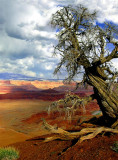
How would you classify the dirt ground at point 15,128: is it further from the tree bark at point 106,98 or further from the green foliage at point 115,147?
the green foliage at point 115,147

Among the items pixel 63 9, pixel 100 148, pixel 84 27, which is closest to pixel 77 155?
pixel 100 148

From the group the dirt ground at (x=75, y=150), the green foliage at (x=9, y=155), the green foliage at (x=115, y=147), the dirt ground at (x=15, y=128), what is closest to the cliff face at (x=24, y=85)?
the dirt ground at (x=15, y=128)

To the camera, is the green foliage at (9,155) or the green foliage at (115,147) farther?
the green foliage at (9,155)

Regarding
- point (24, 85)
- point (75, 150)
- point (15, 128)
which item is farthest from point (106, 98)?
point (24, 85)

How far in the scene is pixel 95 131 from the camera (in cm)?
716

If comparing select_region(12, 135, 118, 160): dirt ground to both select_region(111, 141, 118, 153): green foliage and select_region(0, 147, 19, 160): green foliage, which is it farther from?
select_region(0, 147, 19, 160): green foliage

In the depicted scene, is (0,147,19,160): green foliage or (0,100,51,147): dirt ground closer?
(0,147,19,160): green foliage

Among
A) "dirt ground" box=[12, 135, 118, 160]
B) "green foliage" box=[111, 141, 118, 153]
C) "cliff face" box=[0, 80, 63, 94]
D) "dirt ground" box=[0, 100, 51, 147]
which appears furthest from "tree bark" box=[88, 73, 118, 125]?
"cliff face" box=[0, 80, 63, 94]

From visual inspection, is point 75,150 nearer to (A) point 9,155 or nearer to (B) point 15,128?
(A) point 9,155

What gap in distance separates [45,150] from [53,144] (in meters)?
0.59

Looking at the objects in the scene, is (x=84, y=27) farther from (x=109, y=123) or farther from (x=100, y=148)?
(x=100, y=148)

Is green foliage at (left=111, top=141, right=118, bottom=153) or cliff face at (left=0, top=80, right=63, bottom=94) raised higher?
green foliage at (left=111, top=141, right=118, bottom=153)

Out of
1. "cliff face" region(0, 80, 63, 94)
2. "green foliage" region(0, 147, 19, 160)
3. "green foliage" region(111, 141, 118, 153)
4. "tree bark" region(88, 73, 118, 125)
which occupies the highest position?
"tree bark" region(88, 73, 118, 125)

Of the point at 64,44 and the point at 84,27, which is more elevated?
the point at 84,27
